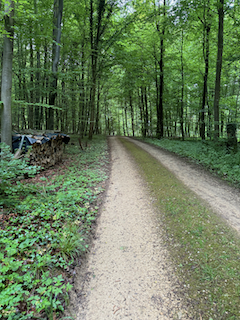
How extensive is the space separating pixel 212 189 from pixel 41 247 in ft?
17.2

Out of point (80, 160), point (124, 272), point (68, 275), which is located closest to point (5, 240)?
point (68, 275)

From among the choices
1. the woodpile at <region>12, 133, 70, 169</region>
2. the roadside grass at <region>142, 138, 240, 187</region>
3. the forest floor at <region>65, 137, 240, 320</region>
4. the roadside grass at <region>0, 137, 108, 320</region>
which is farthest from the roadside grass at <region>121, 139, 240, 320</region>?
the woodpile at <region>12, 133, 70, 169</region>

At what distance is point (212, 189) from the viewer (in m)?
5.45

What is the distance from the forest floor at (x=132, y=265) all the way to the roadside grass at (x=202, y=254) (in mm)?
183

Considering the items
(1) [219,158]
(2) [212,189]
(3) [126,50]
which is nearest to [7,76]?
(2) [212,189]

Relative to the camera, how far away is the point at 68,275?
2.64m

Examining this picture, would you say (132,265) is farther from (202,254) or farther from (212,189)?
(212,189)

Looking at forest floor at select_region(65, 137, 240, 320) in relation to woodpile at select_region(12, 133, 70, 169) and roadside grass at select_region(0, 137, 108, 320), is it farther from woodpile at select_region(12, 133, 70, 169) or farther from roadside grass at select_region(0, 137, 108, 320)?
woodpile at select_region(12, 133, 70, 169)

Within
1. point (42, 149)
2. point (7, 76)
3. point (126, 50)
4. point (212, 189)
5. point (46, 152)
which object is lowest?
point (212, 189)

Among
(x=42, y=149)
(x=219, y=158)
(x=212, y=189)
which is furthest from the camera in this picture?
(x=219, y=158)

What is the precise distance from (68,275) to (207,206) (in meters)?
3.71

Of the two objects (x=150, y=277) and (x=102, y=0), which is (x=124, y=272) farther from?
(x=102, y=0)

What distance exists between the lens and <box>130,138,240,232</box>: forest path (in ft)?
13.5

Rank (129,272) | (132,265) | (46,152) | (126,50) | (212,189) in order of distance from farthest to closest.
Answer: (126,50), (46,152), (212,189), (132,265), (129,272)
